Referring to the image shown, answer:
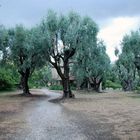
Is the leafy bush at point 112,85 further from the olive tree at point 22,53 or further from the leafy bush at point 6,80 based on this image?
the olive tree at point 22,53

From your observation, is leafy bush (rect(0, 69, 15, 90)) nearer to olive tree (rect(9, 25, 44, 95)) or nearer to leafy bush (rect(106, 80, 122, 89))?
olive tree (rect(9, 25, 44, 95))

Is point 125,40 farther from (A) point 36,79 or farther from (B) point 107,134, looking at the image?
(A) point 36,79

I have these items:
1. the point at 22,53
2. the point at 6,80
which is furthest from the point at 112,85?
the point at 22,53

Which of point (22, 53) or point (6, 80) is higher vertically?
point (22, 53)

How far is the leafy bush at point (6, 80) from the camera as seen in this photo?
62.4 meters

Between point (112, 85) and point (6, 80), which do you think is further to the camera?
point (112, 85)

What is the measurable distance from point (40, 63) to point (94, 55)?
8379 mm

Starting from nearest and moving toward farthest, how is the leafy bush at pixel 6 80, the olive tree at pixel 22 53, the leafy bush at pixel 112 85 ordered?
the olive tree at pixel 22 53
the leafy bush at pixel 6 80
the leafy bush at pixel 112 85

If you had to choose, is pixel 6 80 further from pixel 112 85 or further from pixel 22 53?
pixel 112 85

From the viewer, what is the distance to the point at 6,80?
64.2 m

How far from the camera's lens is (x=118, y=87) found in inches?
3595

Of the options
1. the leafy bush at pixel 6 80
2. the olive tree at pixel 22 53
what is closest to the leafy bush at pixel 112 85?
the leafy bush at pixel 6 80

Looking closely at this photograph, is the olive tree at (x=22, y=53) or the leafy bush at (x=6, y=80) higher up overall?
the olive tree at (x=22, y=53)

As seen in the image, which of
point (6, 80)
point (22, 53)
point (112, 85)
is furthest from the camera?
point (112, 85)
